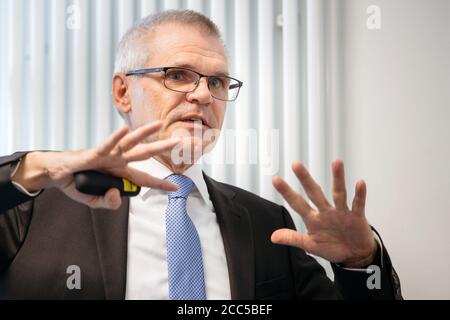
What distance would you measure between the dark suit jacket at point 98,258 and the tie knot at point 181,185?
4.2 inches

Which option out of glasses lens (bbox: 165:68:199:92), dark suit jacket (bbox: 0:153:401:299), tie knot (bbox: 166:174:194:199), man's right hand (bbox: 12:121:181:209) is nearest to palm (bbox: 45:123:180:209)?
man's right hand (bbox: 12:121:181:209)

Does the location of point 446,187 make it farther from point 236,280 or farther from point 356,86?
point 236,280

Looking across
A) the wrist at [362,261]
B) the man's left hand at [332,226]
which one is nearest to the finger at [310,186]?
the man's left hand at [332,226]

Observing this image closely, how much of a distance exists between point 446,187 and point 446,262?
0.91 feet

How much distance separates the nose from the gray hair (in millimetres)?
179

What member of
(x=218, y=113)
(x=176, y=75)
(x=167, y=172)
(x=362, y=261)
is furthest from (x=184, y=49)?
(x=362, y=261)

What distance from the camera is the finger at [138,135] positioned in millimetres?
759

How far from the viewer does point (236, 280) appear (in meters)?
1.10

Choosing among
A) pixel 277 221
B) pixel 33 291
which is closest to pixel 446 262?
pixel 277 221

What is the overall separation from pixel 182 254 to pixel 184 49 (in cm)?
58

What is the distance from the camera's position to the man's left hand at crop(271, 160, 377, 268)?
0.88 m

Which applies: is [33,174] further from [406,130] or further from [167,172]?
[406,130]

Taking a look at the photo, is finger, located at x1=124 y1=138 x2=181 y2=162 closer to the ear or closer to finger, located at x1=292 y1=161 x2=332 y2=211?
finger, located at x1=292 y1=161 x2=332 y2=211

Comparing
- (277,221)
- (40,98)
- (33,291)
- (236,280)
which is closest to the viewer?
(33,291)
